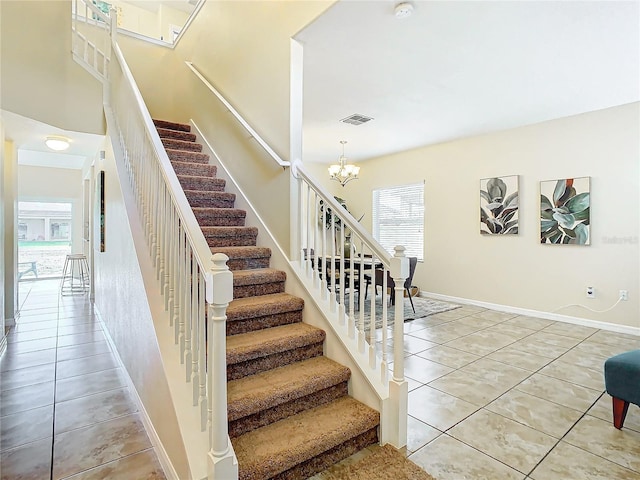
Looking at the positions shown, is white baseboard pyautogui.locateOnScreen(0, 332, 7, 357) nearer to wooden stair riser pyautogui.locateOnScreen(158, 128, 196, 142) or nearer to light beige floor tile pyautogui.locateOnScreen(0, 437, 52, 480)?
light beige floor tile pyautogui.locateOnScreen(0, 437, 52, 480)

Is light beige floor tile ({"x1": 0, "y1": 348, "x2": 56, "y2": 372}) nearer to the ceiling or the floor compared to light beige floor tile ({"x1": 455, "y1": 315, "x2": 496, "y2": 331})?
nearer to the floor

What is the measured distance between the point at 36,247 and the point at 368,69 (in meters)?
9.05

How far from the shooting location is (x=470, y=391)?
2584 millimetres

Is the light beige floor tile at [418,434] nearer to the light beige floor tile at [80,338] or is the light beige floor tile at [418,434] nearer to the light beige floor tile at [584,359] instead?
Result: the light beige floor tile at [584,359]

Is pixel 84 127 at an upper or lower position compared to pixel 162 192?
upper

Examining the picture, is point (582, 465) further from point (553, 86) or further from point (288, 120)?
point (553, 86)

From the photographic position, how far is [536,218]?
4664mm

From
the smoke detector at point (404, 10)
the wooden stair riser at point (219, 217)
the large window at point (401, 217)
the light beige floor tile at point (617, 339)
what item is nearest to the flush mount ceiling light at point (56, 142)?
the wooden stair riser at point (219, 217)

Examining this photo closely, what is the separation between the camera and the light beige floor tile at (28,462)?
171 centimetres

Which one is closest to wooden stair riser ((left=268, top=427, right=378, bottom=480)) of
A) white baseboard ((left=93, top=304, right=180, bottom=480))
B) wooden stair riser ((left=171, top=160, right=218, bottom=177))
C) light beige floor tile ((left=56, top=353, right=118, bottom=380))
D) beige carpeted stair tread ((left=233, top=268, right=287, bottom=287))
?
white baseboard ((left=93, top=304, right=180, bottom=480))

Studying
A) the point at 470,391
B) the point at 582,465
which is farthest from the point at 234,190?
the point at 582,465

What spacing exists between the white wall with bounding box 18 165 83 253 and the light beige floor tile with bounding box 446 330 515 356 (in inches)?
340

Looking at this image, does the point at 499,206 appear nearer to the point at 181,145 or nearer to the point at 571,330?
the point at 571,330

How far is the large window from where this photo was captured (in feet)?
20.8
